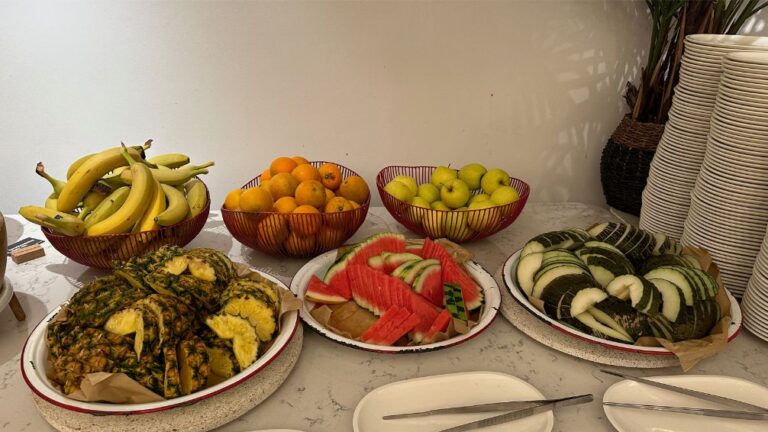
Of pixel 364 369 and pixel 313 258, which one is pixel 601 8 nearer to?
pixel 313 258

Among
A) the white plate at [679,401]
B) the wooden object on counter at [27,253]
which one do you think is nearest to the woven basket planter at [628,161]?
the white plate at [679,401]

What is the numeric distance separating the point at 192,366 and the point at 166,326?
0.24ft

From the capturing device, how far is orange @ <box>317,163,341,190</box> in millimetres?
1311

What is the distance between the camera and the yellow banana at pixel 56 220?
101 cm

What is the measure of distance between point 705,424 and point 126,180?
4.17ft

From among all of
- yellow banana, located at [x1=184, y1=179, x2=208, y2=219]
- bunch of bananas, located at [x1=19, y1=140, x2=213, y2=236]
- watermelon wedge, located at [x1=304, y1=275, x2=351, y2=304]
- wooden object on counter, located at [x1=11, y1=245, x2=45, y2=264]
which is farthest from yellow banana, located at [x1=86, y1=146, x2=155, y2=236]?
watermelon wedge, located at [x1=304, y1=275, x2=351, y2=304]

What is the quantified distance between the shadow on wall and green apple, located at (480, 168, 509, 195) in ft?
1.03

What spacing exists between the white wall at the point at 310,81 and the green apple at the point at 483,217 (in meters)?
0.39

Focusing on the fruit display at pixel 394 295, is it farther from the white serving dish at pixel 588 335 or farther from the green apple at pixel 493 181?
the green apple at pixel 493 181

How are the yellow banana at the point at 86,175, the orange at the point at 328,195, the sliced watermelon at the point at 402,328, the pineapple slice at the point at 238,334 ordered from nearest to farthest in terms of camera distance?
the pineapple slice at the point at 238,334 < the sliced watermelon at the point at 402,328 < the yellow banana at the point at 86,175 < the orange at the point at 328,195

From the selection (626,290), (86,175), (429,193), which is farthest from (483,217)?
(86,175)

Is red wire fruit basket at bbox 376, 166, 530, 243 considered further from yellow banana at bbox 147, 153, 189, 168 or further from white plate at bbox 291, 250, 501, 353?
yellow banana at bbox 147, 153, 189, 168

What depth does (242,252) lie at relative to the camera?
1328 mm

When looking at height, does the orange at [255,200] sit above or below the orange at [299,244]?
above
